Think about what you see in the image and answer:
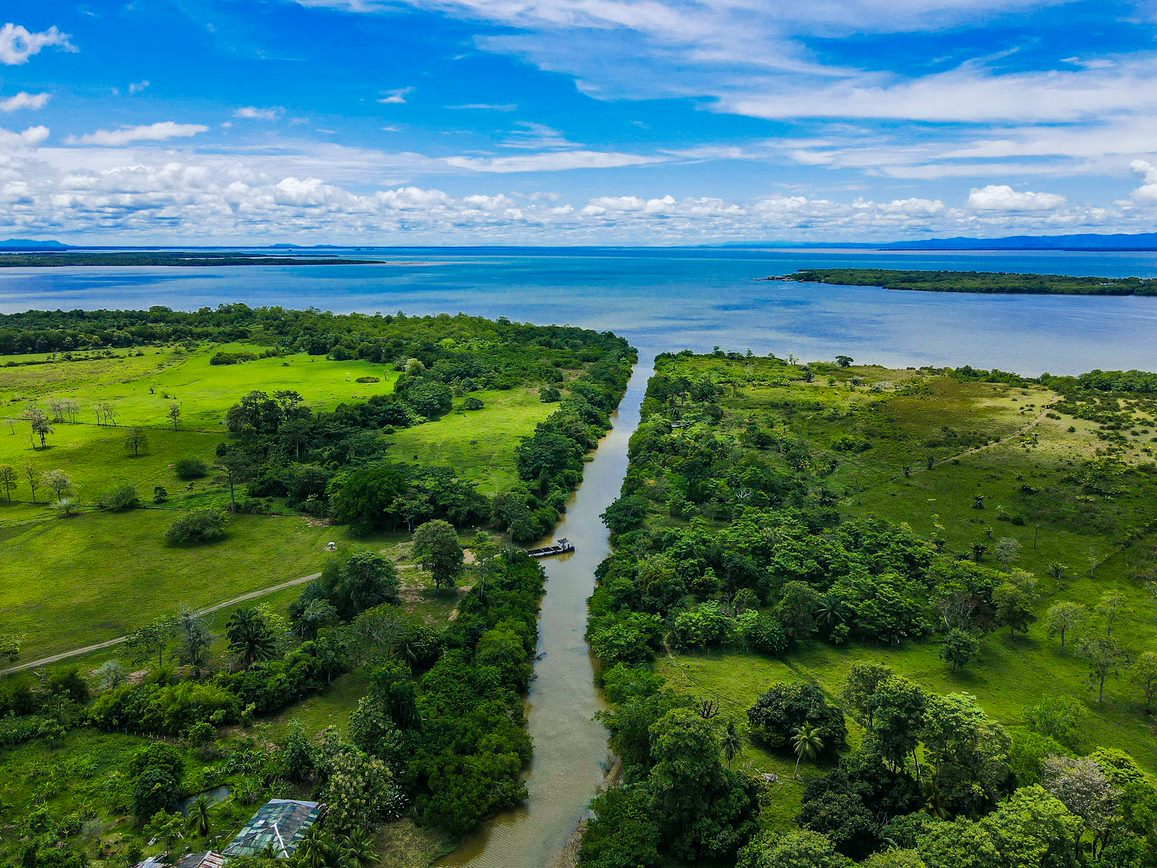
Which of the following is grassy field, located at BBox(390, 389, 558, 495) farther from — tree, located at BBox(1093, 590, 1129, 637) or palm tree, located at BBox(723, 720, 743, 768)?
tree, located at BBox(1093, 590, 1129, 637)

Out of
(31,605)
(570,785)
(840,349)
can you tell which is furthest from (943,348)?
(31,605)

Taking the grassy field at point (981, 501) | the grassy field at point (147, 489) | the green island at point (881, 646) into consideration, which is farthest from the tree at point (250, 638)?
the grassy field at point (981, 501)

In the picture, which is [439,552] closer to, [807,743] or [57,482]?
[807,743]

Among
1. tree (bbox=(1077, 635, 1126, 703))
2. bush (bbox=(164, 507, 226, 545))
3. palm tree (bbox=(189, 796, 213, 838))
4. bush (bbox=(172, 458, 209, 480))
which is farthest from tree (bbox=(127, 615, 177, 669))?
tree (bbox=(1077, 635, 1126, 703))

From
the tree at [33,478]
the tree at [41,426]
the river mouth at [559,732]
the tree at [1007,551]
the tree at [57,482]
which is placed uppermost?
the tree at [41,426]

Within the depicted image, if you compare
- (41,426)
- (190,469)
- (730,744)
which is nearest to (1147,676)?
(730,744)

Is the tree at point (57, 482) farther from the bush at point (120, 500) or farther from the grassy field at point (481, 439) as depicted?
the grassy field at point (481, 439)
